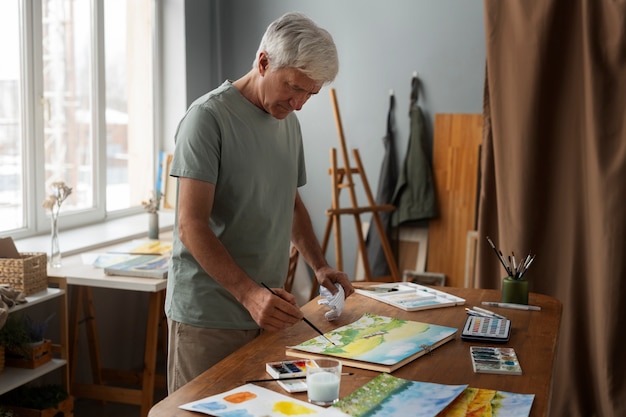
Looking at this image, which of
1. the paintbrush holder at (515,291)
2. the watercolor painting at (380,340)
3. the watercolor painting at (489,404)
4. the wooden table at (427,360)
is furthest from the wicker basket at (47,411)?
the watercolor painting at (489,404)

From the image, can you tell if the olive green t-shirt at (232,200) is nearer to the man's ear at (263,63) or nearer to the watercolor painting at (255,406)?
the man's ear at (263,63)

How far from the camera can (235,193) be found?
217cm

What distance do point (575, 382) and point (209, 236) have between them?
2157 mm

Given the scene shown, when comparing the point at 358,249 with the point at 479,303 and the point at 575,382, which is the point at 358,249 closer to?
the point at 575,382

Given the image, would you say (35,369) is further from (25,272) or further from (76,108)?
(76,108)

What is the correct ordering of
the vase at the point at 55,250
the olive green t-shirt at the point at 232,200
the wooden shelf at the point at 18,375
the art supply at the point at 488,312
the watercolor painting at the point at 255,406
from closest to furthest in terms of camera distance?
the watercolor painting at the point at 255,406 → the olive green t-shirt at the point at 232,200 → the art supply at the point at 488,312 → the wooden shelf at the point at 18,375 → the vase at the point at 55,250

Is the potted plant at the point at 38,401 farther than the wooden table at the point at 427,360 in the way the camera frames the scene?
Yes

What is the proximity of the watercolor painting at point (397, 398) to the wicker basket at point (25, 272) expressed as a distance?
1807 millimetres

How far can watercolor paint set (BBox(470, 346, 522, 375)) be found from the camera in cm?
179

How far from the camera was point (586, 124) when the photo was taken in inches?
135

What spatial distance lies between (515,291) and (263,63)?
1.04 metres

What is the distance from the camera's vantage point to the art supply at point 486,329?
203 cm

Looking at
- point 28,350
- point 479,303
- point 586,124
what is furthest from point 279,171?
point 586,124

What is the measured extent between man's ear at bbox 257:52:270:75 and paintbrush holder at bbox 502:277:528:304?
0.99m
